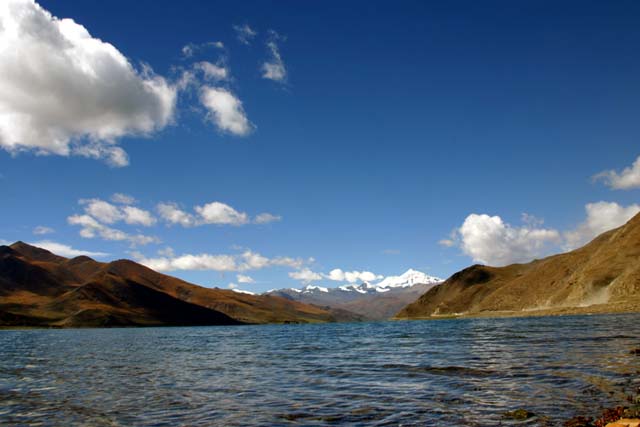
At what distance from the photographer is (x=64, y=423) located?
19.1 meters

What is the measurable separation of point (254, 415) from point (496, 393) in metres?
10.7

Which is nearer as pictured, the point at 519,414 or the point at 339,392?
the point at 519,414

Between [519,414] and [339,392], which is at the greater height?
[519,414]

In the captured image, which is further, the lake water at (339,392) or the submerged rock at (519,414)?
the lake water at (339,392)

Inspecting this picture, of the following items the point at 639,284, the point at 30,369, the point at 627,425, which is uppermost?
the point at 639,284

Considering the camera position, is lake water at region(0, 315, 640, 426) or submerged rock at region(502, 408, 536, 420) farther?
lake water at region(0, 315, 640, 426)

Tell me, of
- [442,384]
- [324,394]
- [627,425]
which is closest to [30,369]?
[324,394]

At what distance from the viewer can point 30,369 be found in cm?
4162

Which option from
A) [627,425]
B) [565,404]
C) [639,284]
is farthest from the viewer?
[639,284]

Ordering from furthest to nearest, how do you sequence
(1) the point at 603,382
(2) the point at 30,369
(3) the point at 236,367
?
(2) the point at 30,369 < (3) the point at 236,367 < (1) the point at 603,382

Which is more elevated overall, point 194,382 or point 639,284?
point 639,284

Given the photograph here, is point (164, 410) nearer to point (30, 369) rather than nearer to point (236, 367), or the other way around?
point (236, 367)

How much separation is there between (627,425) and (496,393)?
31.2 feet

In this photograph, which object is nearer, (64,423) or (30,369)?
(64,423)
